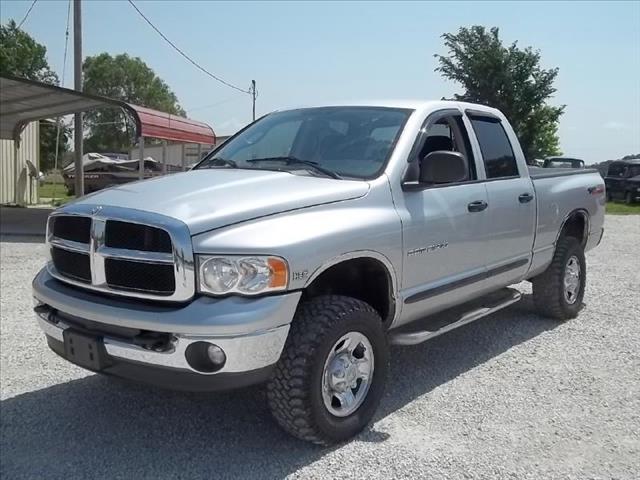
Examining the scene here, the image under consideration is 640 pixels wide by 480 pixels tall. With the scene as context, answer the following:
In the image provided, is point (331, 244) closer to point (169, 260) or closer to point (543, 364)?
point (169, 260)

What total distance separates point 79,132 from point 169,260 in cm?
1600

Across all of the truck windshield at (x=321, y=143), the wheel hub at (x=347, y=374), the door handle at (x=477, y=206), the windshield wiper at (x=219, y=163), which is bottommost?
the wheel hub at (x=347, y=374)

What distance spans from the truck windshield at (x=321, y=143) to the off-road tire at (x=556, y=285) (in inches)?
97.7

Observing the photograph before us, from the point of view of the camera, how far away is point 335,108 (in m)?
4.97

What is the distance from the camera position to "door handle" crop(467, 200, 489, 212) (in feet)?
15.4

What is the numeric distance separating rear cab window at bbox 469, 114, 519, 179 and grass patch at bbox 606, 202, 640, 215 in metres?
17.8

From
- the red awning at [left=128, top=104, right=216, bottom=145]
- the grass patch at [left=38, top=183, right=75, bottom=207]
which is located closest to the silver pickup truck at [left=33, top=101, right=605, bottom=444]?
the red awning at [left=128, top=104, right=216, bottom=145]

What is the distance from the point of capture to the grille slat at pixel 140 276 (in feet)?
10.7

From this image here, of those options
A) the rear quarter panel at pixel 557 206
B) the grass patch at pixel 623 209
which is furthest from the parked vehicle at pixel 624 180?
the rear quarter panel at pixel 557 206

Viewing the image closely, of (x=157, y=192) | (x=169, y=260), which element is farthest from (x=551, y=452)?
(x=157, y=192)

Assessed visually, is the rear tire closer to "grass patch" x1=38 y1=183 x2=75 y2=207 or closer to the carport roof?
the carport roof

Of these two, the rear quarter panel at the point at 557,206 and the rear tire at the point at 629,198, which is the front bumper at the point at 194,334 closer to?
the rear quarter panel at the point at 557,206

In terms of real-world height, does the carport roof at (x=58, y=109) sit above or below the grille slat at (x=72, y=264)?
above

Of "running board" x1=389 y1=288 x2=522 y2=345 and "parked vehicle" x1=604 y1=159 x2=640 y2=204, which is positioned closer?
"running board" x1=389 y1=288 x2=522 y2=345
